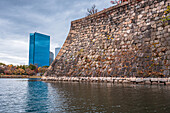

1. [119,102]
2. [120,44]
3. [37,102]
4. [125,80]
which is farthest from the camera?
[120,44]

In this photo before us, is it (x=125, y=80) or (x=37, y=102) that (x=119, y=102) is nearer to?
(x=37, y=102)

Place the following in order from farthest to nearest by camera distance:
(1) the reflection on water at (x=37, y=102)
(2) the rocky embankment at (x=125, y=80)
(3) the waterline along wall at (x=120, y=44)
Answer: (3) the waterline along wall at (x=120, y=44)
(2) the rocky embankment at (x=125, y=80)
(1) the reflection on water at (x=37, y=102)

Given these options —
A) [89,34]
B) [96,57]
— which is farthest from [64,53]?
[96,57]

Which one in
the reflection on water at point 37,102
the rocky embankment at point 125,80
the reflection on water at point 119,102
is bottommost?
the reflection on water at point 37,102

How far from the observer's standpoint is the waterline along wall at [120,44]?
1292 cm

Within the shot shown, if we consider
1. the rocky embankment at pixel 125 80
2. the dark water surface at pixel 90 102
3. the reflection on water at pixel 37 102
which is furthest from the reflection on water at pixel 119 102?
the rocky embankment at pixel 125 80

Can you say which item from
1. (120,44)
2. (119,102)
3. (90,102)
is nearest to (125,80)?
(120,44)

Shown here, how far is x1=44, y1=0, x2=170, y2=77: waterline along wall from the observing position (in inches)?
509

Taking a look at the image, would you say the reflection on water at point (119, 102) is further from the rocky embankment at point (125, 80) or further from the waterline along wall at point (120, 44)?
the waterline along wall at point (120, 44)

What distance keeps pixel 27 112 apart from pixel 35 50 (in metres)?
170

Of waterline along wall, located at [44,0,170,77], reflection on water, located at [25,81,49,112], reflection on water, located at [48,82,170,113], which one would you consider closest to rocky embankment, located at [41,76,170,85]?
waterline along wall, located at [44,0,170,77]

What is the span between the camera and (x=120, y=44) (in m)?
16.4

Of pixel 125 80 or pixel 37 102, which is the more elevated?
pixel 125 80

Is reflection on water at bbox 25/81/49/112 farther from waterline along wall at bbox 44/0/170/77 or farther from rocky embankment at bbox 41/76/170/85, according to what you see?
waterline along wall at bbox 44/0/170/77
